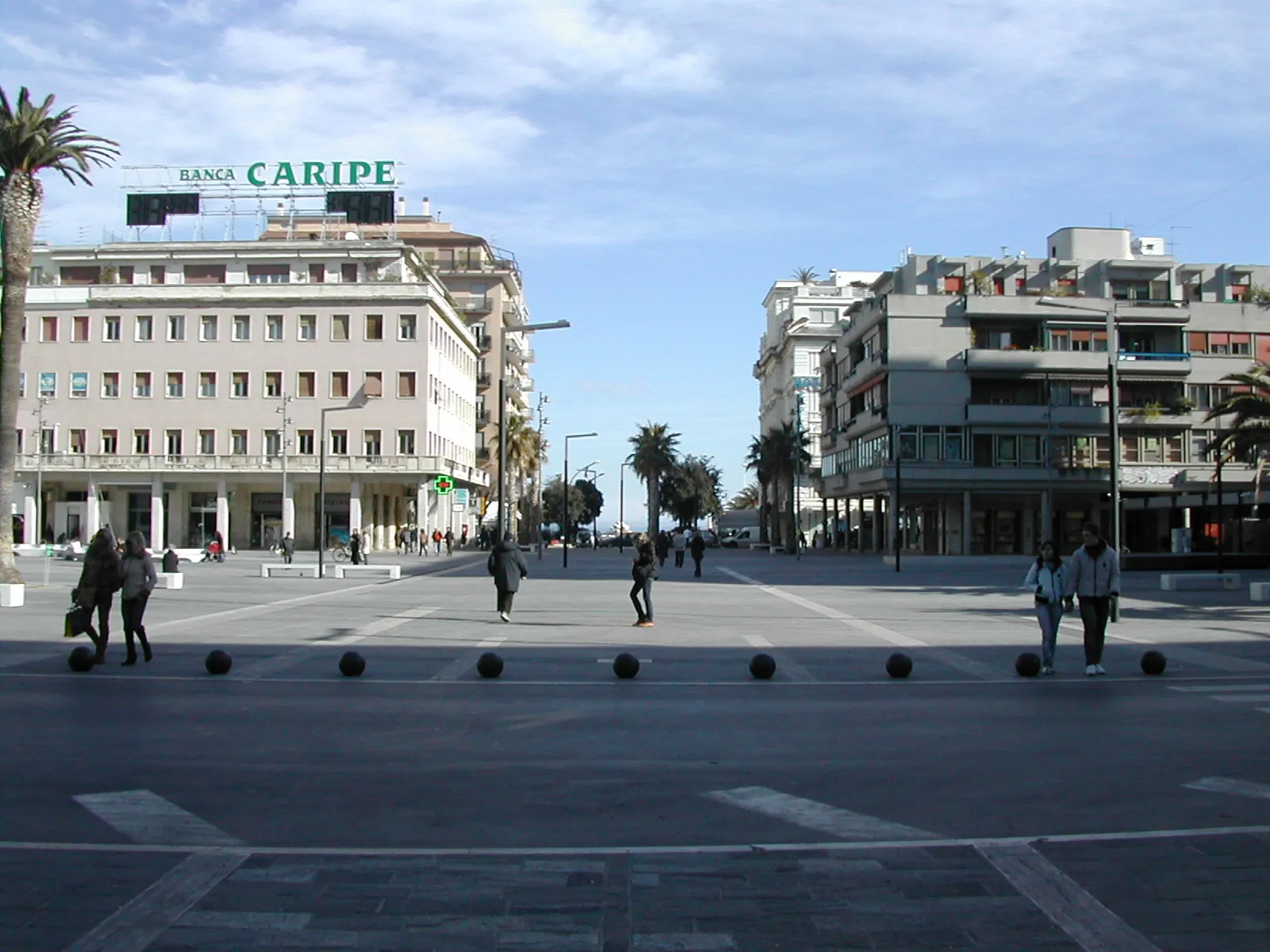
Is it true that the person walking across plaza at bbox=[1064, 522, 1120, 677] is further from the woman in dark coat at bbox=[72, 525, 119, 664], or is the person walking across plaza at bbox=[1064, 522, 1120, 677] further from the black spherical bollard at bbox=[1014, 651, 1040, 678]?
the woman in dark coat at bbox=[72, 525, 119, 664]

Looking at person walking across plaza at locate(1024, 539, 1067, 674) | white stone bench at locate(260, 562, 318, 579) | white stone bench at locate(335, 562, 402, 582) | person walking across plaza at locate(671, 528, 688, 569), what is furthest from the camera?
person walking across plaza at locate(671, 528, 688, 569)

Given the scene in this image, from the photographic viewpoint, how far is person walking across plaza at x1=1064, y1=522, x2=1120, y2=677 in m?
15.0

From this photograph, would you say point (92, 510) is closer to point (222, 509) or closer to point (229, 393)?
point (222, 509)

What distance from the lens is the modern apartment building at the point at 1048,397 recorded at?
67.0 metres

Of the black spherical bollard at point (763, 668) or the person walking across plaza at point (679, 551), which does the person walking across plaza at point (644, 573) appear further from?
the person walking across plaza at point (679, 551)

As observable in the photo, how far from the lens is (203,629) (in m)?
20.8

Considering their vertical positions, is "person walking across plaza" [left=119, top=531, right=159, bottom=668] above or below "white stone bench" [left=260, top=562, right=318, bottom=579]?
above

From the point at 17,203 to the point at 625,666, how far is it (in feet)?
82.9

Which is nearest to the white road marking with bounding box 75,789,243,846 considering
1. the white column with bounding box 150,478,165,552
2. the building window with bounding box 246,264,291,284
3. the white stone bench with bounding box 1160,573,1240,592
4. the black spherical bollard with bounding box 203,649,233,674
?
the black spherical bollard with bounding box 203,649,233,674

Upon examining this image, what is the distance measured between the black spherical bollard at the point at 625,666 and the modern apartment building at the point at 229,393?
184 ft

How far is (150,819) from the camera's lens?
731 centimetres

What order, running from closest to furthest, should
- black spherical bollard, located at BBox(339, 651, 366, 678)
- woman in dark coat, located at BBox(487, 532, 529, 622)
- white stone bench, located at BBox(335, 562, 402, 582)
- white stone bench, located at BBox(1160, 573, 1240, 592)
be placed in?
1. black spherical bollard, located at BBox(339, 651, 366, 678)
2. woman in dark coat, located at BBox(487, 532, 529, 622)
3. white stone bench, located at BBox(1160, 573, 1240, 592)
4. white stone bench, located at BBox(335, 562, 402, 582)

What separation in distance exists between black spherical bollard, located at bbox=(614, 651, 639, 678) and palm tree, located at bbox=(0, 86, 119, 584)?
72.2ft

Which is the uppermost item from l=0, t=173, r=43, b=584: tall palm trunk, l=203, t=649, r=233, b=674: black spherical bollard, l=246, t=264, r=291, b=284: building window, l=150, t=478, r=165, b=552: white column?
l=246, t=264, r=291, b=284: building window
